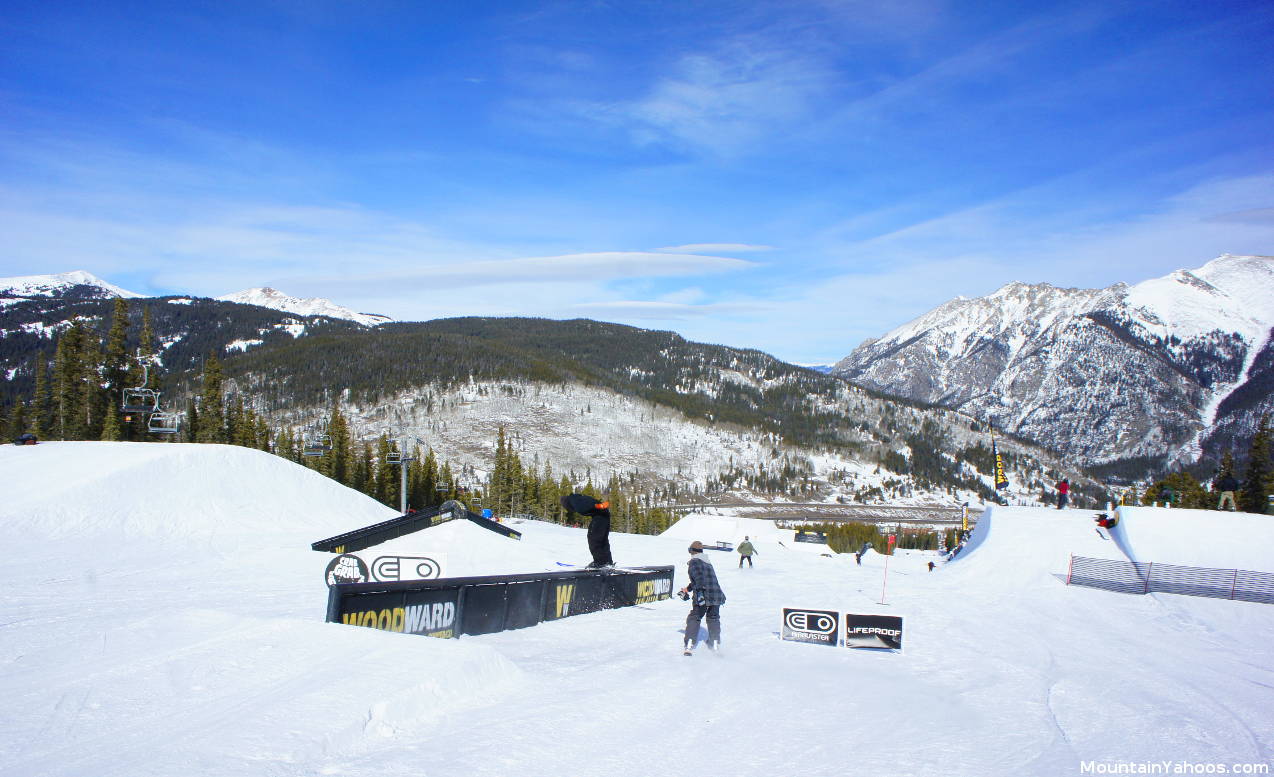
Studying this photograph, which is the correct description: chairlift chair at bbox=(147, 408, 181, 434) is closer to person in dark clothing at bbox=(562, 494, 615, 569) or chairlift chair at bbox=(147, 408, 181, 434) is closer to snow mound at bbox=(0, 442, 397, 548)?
snow mound at bbox=(0, 442, 397, 548)

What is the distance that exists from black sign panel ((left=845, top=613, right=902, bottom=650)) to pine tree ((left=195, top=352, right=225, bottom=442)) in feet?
216

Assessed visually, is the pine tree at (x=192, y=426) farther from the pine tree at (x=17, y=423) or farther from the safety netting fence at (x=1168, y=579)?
the safety netting fence at (x=1168, y=579)

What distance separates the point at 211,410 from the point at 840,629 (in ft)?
223

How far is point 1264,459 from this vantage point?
6069cm

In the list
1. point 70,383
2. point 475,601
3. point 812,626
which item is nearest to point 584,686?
point 475,601

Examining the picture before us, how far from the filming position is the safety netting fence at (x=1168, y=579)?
24.6m

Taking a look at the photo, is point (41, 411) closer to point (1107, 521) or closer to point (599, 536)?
point (599, 536)

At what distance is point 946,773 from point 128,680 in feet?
26.5

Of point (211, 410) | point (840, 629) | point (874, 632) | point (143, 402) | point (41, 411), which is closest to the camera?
point (874, 632)

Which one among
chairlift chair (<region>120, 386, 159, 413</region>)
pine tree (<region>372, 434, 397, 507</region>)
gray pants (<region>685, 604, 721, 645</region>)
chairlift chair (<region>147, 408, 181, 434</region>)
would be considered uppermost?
chairlift chair (<region>120, 386, 159, 413</region>)

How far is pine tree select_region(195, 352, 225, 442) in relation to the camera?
66.1m

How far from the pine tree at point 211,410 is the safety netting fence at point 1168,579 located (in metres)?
66.1

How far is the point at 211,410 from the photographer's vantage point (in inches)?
2635

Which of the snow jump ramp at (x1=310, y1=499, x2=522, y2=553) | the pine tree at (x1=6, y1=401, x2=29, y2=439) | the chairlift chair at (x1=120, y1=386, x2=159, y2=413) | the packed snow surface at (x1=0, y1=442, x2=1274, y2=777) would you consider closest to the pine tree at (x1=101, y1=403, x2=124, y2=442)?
the chairlift chair at (x1=120, y1=386, x2=159, y2=413)
